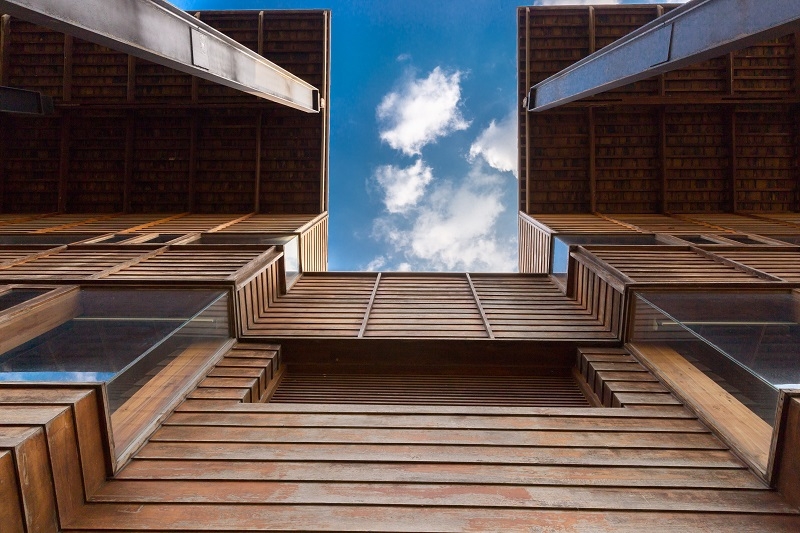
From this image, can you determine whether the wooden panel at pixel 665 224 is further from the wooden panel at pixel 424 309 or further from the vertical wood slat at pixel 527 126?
the wooden panel at pixel 424 309

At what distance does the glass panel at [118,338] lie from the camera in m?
2.88

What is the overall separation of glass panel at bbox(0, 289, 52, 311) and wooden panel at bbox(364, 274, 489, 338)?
3262 mm

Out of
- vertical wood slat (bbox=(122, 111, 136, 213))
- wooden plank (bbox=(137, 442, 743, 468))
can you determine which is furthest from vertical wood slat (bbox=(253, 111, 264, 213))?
wooden plank (bbox=(137, 442, 743, 468))

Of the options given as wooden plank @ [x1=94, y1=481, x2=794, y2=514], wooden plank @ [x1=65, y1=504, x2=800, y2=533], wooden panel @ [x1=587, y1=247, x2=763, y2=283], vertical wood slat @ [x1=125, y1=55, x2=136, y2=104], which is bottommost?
wooden plank @ [x1=65, y1=504, x2=800, y2=533]

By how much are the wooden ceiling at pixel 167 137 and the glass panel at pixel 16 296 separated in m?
7.38

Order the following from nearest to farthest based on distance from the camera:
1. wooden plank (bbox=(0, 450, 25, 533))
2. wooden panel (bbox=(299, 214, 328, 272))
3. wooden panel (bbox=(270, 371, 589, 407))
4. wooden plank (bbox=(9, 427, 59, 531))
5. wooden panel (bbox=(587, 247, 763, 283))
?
wooden plank (bbox=(0, 450, 25, 533)) < wooden plank (bbox=(9, 427, 59, 531)) < wooden panel (bbox=(270, 371, 589, 407)) < wooden panel (bbox=(587, 247, 763, 283)) < wooden panel (bbox=(299, 214, 328, 272))

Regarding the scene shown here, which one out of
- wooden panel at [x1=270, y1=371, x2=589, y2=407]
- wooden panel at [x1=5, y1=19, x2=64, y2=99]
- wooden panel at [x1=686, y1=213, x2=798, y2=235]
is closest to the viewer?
wooden panel at [x1=270, y1=371, x2=589, y2=407]

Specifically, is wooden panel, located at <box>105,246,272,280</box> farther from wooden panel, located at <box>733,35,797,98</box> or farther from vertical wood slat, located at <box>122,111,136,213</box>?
wooden panel, located at <box>733,35,797,98</box>

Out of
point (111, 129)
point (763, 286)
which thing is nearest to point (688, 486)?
point (763, 286)

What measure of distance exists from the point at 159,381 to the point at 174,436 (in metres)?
0.42

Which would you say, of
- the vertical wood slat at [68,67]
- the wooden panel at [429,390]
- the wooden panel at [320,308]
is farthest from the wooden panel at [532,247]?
the vertical wood slat at [68,67]

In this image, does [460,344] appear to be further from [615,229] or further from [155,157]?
[155,157]

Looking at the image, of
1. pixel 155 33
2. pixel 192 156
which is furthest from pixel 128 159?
pixel 155 33

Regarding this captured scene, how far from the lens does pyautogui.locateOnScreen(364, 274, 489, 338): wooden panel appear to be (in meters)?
5.41
